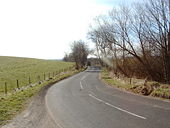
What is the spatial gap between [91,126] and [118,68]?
98.6 ft

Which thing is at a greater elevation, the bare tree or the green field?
the bare tree

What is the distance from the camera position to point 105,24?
34.6 m

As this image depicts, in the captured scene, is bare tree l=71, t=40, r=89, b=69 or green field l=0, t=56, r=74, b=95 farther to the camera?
bare tree l=71, t=40, r=89, b=69

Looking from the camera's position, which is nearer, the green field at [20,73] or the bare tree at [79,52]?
the green field at [20,73]

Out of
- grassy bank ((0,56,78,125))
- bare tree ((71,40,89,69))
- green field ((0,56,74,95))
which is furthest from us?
bare tree ((71,40,89,69))

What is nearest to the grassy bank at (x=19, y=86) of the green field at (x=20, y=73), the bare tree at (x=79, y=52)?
the green field at (x=20, y=73)

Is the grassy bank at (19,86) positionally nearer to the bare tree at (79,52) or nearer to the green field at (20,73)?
the green field at (20,73)

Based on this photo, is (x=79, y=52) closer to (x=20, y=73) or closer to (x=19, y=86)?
(x=20, y=73)

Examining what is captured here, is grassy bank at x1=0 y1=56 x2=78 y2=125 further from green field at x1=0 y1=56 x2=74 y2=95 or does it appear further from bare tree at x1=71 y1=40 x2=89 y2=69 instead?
bare tree at x1=71 y1=40 x2=89 y2=69

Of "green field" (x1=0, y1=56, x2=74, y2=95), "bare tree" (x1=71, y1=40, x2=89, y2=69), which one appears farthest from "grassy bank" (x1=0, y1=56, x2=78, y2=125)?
"bare tree" (x1=71, y1=40, x2=89, y2=69)

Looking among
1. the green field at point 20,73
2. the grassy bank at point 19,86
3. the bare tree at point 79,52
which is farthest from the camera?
the bare tree at point 79,52

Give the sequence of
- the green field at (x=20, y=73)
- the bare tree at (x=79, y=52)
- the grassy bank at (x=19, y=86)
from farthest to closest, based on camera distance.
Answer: the bare tree at (x=79, y=52), the green field at (x=20, y=73), the grassy bank at (x=19, y=86)

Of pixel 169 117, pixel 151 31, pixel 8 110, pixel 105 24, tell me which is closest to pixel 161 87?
pixel 169 117

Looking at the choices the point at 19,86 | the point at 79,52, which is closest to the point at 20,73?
the point at 19,86
